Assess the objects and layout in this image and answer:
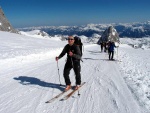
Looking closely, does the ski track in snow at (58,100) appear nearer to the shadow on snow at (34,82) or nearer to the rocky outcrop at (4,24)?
the shadow on snow at (34,82)

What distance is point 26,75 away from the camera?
1266cm

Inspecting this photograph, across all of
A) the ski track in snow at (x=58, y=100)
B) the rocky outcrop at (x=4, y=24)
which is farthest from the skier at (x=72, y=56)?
the rocky outcrop at (x=4, y=24)

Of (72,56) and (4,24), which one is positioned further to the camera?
(4,24)

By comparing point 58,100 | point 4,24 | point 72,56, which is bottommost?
point 4,24

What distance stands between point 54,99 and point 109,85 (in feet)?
11.0

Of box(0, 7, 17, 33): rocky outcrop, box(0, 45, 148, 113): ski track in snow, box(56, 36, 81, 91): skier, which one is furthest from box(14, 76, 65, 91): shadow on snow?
box(0, 7, 17, 33): rocky outcrop

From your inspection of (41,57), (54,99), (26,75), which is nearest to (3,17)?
(41,57)

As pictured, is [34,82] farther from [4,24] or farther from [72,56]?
[4,24]


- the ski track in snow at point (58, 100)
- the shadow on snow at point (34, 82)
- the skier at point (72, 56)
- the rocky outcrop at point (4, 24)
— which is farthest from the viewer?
the rocky outcrop at point (4, 24)

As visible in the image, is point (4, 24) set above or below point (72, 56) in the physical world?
below

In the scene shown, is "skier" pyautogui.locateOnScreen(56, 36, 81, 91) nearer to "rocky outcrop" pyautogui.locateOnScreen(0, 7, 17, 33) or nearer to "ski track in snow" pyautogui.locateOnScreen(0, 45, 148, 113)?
"ski track in snow" pyautogui.locateOnScreen(0, 45, 148, 113)

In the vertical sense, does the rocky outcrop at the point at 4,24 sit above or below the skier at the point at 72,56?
below

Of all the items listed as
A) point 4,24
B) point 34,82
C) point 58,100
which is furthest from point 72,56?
point 4,24

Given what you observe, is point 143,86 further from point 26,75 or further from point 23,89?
point 26,75
